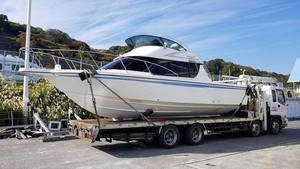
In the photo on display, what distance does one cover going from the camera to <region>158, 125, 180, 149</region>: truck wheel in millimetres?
10969

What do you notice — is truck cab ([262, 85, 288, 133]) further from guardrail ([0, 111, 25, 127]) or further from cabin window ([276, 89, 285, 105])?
guardrail ([0, 111, 25, 127])

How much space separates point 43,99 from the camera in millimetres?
16062

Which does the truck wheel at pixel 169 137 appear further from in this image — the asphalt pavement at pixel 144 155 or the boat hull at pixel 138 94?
the boat hull at pixel 138 94

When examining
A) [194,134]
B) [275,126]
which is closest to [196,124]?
[194,134]

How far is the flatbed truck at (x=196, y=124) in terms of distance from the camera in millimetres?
10266

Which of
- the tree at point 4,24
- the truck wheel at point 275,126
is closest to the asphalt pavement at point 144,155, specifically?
the truck wheel at point 275,126

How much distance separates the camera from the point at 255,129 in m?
14.8

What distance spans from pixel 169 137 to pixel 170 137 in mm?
38

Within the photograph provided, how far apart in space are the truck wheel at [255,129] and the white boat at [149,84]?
167 cm

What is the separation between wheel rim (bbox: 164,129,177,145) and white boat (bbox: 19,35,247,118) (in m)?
0.90

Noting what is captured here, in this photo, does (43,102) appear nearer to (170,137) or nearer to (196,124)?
(170,137)

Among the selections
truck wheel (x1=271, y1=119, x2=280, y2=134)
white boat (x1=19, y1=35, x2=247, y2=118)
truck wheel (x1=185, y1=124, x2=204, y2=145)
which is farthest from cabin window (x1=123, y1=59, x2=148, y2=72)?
truck wheel (x1=271, y1=119, x2=280, y2=134)

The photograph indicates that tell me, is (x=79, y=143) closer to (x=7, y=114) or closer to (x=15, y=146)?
(x=15, y=146)

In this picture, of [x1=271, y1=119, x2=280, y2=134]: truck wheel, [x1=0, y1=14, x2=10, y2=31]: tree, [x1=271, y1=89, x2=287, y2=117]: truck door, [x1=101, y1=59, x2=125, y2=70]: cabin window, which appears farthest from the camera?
[x1=0, y1=14, x2=10, y2=31]: tree
